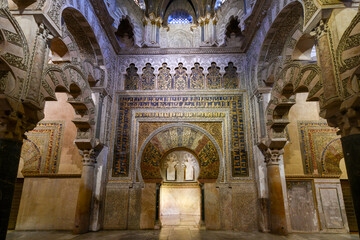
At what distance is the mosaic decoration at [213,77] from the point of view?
8.09 meters

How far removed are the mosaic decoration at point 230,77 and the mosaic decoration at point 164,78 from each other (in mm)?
1874

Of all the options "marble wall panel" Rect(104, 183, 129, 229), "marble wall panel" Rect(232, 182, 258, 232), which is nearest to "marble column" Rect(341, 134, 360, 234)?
"marble wall panel" Rect(232, 182, 258, 232)

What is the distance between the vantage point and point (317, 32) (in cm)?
400

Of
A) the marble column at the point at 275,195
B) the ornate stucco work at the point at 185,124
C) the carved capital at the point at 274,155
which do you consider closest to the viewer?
the marble column at the point at 275,195

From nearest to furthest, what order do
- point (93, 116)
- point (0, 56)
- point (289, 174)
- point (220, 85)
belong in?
1. point (0, 56)
2. point (93, 116)
3. point (289, 174)
4. point (220, 85)

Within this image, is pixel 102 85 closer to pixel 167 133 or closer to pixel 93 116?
pixel 93 116

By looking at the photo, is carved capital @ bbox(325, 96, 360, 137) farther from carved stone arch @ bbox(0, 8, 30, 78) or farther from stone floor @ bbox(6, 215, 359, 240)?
carved stone arch @ bbox(0, 8, 30, 78)

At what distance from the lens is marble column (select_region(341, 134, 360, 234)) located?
3.12 meters

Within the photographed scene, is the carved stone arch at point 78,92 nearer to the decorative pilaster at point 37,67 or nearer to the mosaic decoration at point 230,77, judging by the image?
the decorative pilaster at point 37,67

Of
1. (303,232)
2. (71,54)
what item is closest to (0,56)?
(71,54)

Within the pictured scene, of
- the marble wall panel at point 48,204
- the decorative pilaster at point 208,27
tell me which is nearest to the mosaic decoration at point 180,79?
the decorative pilaster at point 208,27

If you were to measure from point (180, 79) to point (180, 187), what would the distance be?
5550mm

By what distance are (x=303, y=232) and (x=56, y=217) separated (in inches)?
278

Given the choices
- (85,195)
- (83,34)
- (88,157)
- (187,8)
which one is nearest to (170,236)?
(85,195)
